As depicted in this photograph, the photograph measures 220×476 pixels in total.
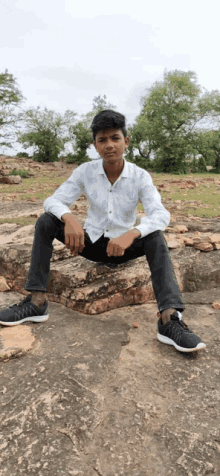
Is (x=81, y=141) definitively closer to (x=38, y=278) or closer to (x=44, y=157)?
(x=44, y=157)

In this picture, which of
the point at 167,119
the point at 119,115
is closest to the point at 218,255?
the point at 119,115

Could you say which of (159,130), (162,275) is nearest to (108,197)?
(162,275)

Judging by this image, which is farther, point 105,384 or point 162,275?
point 162,275

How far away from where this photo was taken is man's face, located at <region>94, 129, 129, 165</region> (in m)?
2.43

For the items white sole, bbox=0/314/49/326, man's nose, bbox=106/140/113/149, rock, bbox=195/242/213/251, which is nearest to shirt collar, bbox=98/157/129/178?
man's nose, bbox=106/140/113/149

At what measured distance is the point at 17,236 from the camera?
382 cm

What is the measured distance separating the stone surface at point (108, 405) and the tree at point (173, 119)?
1988 cm

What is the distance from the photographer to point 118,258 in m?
2.62

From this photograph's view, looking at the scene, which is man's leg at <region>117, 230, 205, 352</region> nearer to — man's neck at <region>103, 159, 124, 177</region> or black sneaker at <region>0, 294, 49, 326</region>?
man's neck at <region>103, 159, 124, 177</region>

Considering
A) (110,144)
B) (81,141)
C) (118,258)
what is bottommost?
(118,258)

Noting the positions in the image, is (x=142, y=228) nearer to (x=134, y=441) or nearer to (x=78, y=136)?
(x=134, y=441)

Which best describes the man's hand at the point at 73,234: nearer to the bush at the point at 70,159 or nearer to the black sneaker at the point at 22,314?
the black sneaker at the point at 22,314

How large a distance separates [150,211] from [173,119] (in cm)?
2107

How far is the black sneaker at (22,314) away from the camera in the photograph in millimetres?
2244
